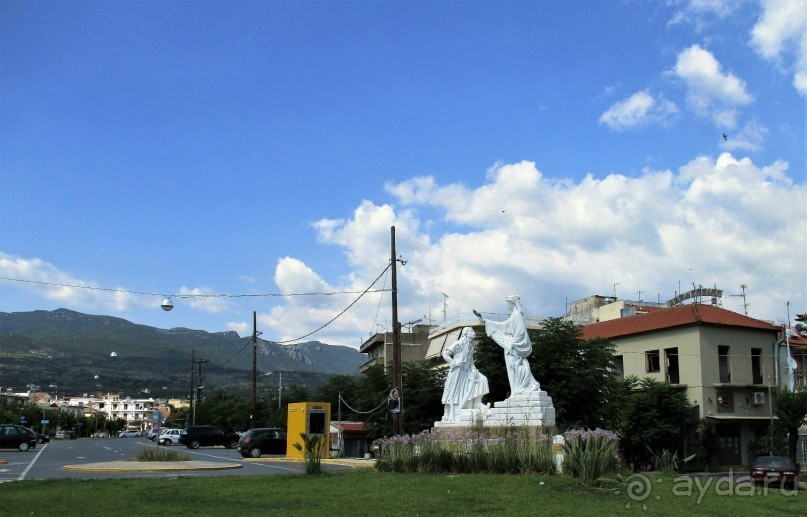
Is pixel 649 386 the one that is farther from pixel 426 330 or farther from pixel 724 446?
pixel 426 330

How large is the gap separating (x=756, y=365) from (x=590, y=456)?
114ft

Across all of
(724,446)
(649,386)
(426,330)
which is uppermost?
(426,330)

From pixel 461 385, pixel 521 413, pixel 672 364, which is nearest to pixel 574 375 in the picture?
pixel 461 385

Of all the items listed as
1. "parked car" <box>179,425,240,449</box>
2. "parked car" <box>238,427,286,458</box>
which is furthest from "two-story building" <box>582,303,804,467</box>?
"parked car" <box>179,425,240,449</box>

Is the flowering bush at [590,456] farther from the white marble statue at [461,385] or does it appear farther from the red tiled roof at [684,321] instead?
the red tiled roof at [684,321]

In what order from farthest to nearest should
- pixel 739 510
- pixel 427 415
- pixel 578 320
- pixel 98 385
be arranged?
pixel 98 385 → pixel 578 320 → pixel 427 415 → pixel 739 510

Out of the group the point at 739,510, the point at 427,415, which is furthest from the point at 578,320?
the point at 739,510

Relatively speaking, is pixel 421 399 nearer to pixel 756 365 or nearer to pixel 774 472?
pixel 774 472

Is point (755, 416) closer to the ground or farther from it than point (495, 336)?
closer to the ground

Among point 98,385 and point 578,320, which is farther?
point 98,385

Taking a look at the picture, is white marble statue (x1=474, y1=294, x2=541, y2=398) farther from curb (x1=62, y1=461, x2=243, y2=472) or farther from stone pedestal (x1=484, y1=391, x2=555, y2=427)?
curb (x1=62, y1=461, x2=243, y2=472)

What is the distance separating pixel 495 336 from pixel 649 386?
68.5 feet

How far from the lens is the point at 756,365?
4497 cm

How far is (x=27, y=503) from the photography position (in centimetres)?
1279
